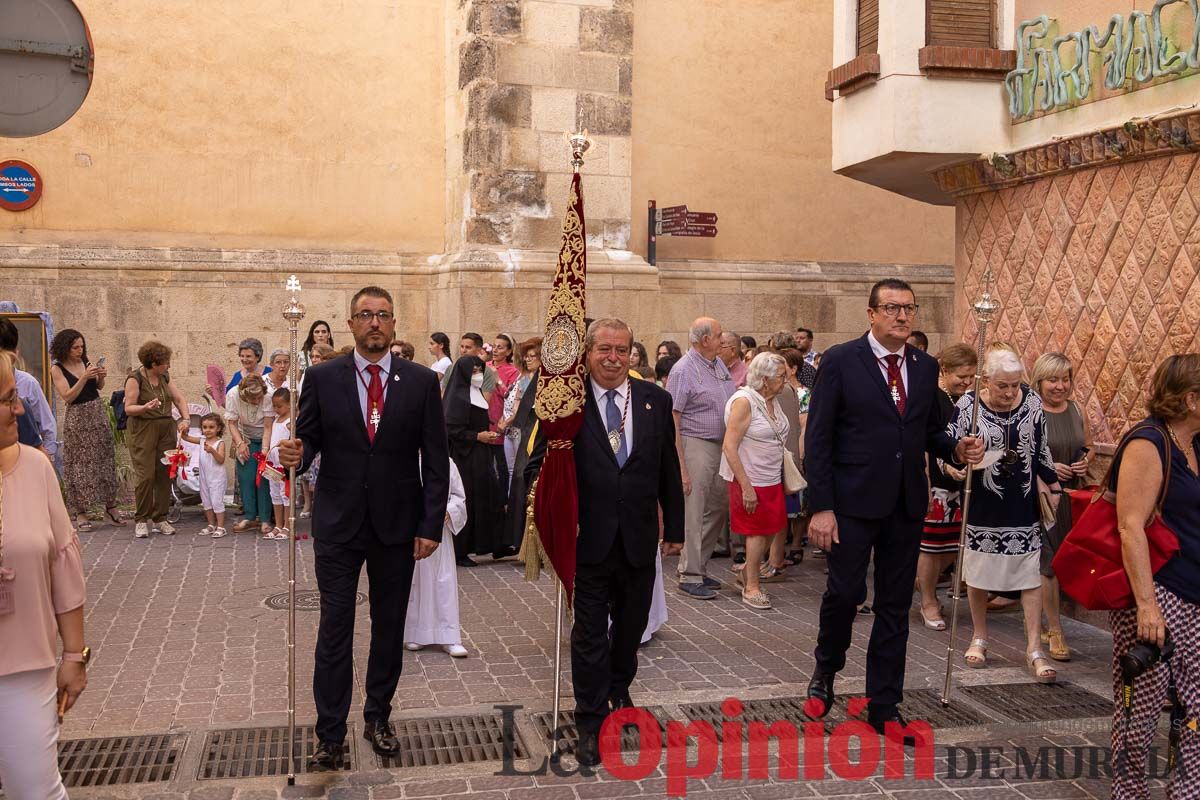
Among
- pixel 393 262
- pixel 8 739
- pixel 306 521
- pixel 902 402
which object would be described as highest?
pixel 393 262

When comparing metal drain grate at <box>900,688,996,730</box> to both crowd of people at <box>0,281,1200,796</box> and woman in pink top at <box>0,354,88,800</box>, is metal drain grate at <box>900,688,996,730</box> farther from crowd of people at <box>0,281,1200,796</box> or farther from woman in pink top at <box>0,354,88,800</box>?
woman in pink top at <box>0,354,88,800</box>

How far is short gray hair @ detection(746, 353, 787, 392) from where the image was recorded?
323 inches

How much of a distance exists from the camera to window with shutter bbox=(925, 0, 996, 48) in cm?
566

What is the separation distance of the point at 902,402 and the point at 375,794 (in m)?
3.02

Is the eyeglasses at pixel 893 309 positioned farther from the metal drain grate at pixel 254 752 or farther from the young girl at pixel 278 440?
the young girl at pixel 278 440

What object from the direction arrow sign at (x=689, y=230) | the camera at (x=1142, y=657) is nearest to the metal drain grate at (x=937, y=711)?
the camera at (x=1142, y=657)

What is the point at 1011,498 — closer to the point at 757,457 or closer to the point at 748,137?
the point at 757,457

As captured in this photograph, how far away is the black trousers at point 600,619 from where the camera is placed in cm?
532

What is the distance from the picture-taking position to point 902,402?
565 centimetres

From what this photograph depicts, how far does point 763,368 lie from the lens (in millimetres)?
8219

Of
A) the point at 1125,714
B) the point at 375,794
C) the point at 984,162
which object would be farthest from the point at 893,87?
the point at 375,794

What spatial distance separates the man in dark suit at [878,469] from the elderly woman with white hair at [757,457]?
7.94 feet

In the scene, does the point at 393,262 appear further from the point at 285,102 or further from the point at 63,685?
the point at 63,685

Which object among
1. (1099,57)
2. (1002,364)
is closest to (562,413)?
(1002,364)
